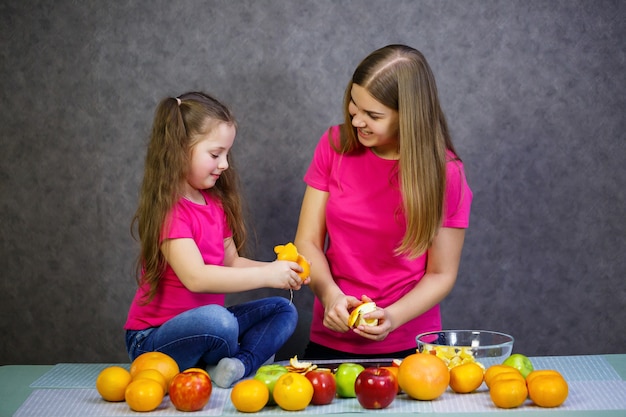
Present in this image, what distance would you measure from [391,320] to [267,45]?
36.7 inches

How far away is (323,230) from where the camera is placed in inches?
85.4

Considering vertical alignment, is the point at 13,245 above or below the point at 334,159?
below

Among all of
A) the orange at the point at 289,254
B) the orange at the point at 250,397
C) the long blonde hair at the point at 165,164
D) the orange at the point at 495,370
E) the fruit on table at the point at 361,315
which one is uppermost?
the long blonde hair at the point at 165,164

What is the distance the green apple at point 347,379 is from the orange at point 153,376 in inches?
13.1

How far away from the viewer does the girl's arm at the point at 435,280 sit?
77.5 inches

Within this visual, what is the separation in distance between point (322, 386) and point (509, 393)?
13.3 inches

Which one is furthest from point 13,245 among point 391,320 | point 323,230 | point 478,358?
point 478,358

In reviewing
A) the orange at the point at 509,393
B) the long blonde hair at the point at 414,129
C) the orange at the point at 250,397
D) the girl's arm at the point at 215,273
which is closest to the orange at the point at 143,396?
the orange at the point at 250,397

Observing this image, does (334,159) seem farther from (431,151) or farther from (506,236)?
(506,236)

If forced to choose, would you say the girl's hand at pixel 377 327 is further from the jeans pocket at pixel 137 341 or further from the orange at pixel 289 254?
the jeans pocket at pixel 137 341

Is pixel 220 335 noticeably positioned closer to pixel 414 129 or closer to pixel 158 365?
pixel 158 365

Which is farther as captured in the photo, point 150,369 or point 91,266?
point 91,266

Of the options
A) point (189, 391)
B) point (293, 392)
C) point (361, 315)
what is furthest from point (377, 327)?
point (189, 391)

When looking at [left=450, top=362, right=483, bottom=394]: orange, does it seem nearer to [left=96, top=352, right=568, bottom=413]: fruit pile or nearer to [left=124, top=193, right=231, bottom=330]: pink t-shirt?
[left=96, top=352, right=568, bottom=413]: fruit pile
